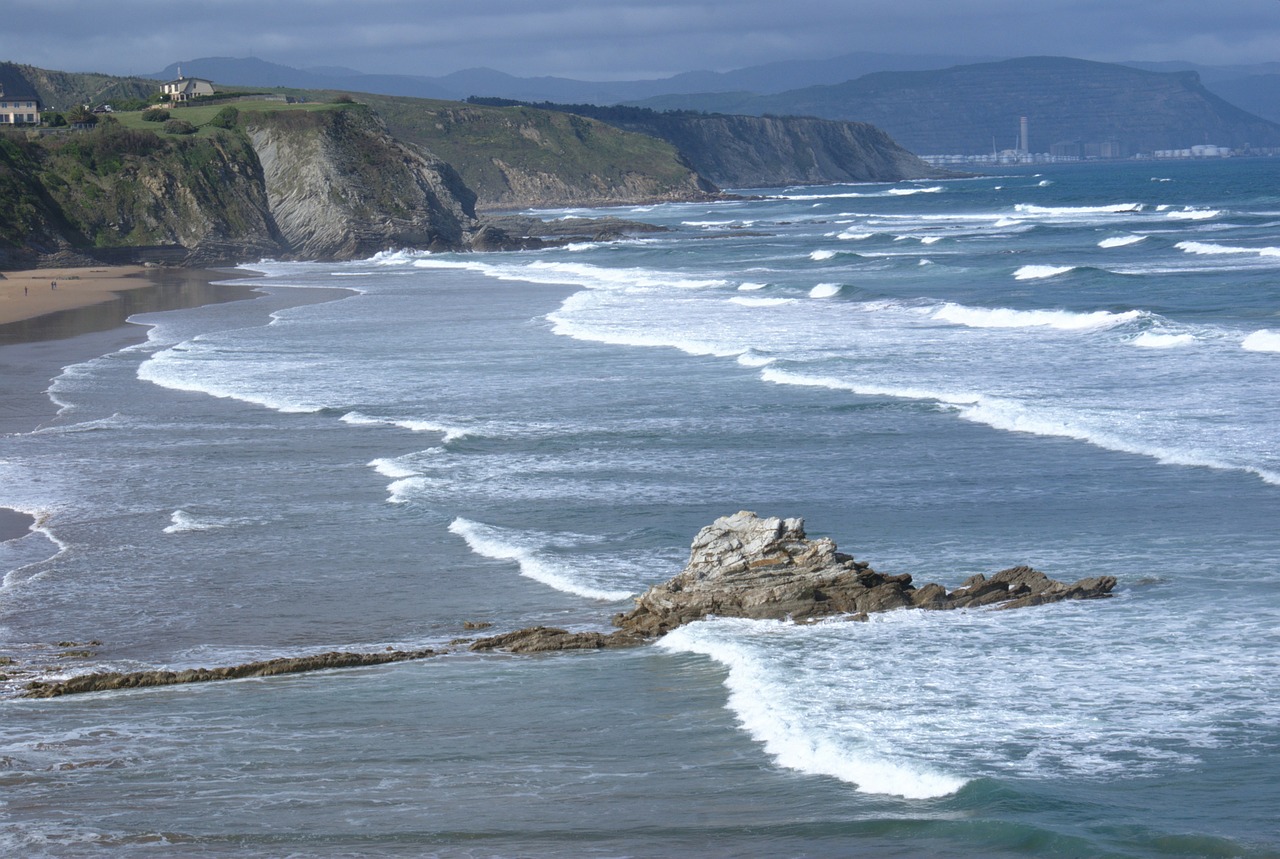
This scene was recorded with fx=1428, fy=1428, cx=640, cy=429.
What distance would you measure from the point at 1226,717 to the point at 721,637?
162 inches

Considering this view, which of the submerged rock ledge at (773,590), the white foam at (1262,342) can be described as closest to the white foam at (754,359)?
the white foam at (1262,342)

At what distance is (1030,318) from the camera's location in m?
36.7

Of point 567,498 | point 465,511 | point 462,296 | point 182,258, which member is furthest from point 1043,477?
point 182,258

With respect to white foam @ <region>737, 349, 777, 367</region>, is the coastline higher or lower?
higher

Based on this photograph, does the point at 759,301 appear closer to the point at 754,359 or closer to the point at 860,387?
the point at 754,359

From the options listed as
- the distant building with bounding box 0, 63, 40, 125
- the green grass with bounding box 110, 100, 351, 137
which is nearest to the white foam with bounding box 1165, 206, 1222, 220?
the green grass with bounding box 110, 100, 351, 137

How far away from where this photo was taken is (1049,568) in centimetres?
1435

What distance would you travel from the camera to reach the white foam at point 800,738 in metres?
9.04

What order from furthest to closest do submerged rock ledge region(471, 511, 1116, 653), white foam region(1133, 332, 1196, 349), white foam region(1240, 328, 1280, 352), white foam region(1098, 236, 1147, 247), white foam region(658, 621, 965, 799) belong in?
1. white foam region(1098, 236, 1147, 247)
2. white foam region(1133, 332, 1196, 349)
3. white foam region(1240, 328, 1280, 352)
4. submerged rock ledge region(471, 511, 1116, 653)
5. white foam region(658, 621, 965, 799)

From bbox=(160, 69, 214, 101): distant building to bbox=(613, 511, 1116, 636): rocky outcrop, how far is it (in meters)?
100

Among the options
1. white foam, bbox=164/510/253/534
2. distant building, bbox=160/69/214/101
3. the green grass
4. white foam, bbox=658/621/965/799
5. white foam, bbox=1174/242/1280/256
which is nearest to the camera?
white foam, bbox=658/621/965/799

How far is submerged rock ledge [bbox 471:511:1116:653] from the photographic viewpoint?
1280 cm

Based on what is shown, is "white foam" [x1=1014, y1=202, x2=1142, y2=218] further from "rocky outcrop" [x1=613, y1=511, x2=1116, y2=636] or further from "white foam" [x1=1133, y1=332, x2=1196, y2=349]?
"rocky outcrop" [x1=613, y1=511, x2=1116, y2=636]

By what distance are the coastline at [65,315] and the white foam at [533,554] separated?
5454 millimetres
